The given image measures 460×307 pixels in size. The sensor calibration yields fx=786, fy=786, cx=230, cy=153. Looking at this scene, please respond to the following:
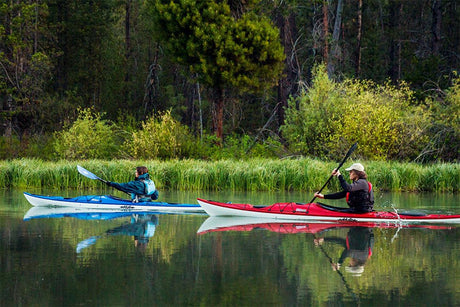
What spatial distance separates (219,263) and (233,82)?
20.6m

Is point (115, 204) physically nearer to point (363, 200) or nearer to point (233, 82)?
point (363, 200)

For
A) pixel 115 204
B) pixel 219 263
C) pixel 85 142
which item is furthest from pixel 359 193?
pixel 85 142

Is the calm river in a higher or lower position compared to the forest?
lower

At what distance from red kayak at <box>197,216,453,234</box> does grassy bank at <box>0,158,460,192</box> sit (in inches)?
302

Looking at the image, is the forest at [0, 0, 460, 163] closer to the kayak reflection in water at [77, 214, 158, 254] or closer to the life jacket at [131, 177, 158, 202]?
the life jacket at [131, 177, 158, 202]

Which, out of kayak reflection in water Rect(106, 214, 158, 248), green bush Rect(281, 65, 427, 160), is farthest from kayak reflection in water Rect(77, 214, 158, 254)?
green bush Rect(281, 65, 427, 160)

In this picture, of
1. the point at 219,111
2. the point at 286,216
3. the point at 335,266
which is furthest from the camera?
the point at 219,111

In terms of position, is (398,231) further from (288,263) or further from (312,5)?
(312,5)

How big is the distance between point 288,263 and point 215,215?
639cm

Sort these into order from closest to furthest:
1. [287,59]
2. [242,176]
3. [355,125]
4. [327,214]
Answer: [327,214] → [242,176] → [355,125] → [287,59]

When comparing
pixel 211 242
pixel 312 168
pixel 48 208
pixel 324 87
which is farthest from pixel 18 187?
pixel 211 242

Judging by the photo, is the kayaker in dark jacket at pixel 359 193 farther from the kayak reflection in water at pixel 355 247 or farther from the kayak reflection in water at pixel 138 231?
the kayak reflection in water at pixel 138 231

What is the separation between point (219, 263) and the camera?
10.5 metres

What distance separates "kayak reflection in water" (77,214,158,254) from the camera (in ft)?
40.6
